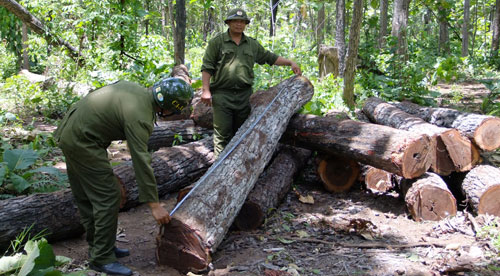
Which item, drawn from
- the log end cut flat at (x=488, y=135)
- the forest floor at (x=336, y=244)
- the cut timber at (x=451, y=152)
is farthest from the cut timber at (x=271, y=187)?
the log end cut flat at (x=488, y=135)

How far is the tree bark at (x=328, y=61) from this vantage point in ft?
35.9

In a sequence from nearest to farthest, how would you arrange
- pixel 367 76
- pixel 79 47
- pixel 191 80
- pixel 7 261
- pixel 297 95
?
pixel 7 261 → pixel 297 95 → pixel 191 80 → pixel 79 47 → pixel 367 76

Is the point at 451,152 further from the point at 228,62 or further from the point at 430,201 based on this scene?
the point at 228,62

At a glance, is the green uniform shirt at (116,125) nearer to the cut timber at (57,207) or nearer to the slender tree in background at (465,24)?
the cut timber at (57,207)

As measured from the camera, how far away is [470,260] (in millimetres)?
3736

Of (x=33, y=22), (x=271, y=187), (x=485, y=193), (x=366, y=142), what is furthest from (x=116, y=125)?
(x=33, y=22)

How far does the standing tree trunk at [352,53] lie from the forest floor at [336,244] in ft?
12.3

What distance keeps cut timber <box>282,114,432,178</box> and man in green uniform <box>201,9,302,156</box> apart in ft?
3.17

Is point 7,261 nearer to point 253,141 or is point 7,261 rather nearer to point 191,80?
point 253,141

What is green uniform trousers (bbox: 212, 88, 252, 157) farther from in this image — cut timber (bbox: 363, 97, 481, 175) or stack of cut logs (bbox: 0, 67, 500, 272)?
cut timber (bbox: 363, 97, 481, 175)

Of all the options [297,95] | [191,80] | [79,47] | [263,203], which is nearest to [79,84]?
[79,47]

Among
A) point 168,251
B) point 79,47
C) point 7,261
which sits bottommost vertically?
point 168,251

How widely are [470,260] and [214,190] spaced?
2.42m

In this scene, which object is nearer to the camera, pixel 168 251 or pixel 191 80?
pixel 168 251
